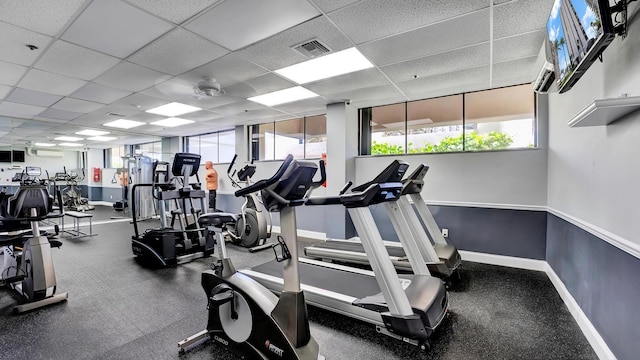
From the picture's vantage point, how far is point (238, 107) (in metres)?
5.55

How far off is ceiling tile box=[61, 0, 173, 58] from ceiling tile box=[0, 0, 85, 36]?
8 centimetres

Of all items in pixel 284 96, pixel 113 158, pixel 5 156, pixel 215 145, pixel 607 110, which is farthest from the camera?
pixel 113 158

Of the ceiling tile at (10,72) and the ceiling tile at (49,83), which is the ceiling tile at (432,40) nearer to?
the ceiling tile at (49,83)

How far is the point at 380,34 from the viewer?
2797mm

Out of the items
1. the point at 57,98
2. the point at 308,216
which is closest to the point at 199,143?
the point at 57,98

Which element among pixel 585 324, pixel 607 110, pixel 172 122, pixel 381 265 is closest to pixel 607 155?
pixel 607 110

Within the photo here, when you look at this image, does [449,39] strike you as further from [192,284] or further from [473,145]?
[192,284]

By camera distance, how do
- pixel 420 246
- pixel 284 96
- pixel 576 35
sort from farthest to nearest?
pixel 284 96, pixel 420 246, pixel 576 35

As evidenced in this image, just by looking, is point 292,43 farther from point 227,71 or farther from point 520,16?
point 520,16

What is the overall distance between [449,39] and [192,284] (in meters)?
4.05

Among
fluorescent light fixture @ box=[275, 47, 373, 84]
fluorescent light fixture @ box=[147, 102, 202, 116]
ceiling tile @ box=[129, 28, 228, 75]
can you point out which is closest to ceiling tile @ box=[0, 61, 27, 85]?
ceiling tile @ box=[129, 28, 228, 75]

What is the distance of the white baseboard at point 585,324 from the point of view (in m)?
1.92

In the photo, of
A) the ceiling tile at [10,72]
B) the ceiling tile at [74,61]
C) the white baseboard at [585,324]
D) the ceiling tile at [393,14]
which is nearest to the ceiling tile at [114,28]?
the ceiling tile at [74,61]

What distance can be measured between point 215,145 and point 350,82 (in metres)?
5.62
